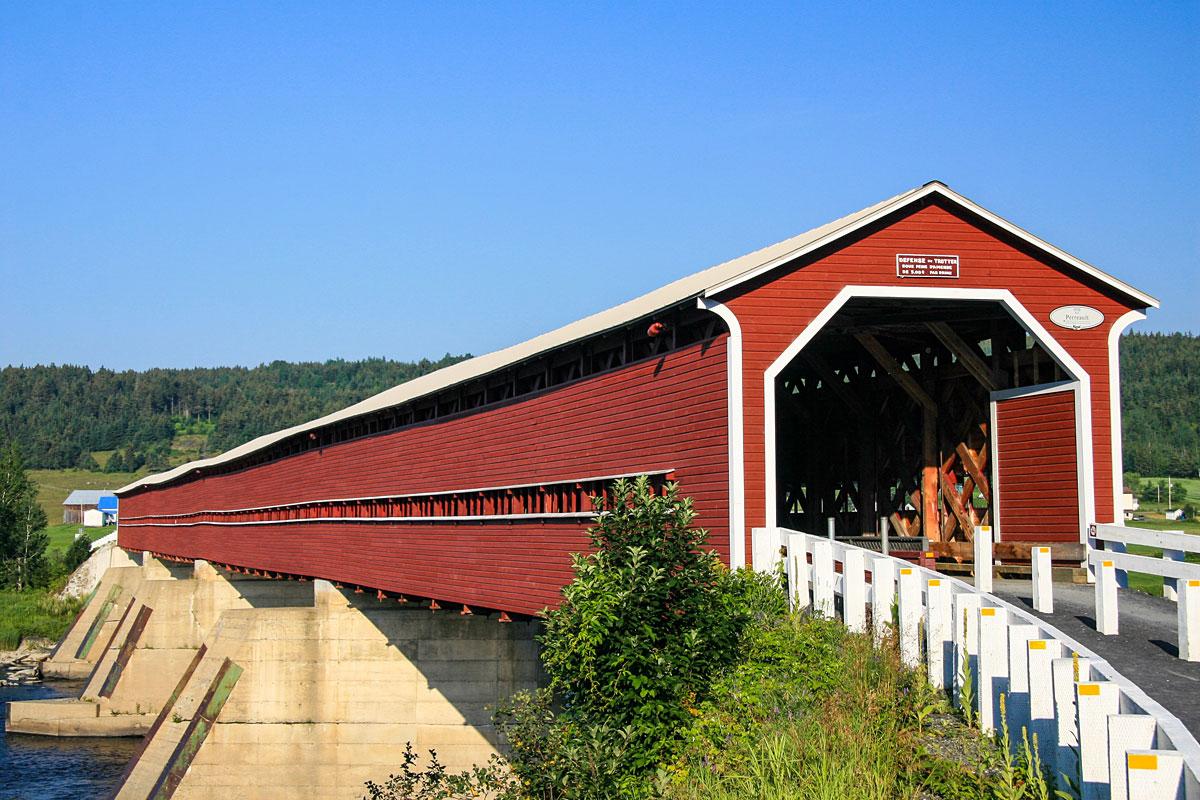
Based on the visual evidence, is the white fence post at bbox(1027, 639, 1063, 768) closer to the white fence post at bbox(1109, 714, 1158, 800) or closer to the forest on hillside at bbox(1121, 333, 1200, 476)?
the white fence post at bbox(1109, 714, 1158, 800)

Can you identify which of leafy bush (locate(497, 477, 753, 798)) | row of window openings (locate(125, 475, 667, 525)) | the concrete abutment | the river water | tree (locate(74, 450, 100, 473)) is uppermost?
tree (locate(74, 450, 100, 473))

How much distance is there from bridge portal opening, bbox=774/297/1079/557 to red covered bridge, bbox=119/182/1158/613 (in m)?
0.05

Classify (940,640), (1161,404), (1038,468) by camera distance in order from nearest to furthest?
(940,640) → (1038,468) → (1161,404)

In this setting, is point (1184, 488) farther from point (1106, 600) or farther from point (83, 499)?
point (1106, 600)

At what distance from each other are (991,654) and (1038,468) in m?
9.91

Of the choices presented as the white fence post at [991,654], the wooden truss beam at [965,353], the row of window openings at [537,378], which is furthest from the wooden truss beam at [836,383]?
the white fence post at [991,654]

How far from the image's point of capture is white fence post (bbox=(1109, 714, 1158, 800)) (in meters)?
6.33

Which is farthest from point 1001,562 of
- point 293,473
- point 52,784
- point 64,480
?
point 64,480

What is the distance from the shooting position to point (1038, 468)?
18.0m

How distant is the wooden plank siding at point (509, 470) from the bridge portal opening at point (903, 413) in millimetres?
3003

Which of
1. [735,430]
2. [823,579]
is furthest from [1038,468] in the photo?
[823,579]

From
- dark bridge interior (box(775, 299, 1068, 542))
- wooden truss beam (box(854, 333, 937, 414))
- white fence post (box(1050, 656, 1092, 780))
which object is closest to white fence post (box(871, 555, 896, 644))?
white fence post (box(1050, 656, 1092, 780))

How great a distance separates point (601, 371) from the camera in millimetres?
18594

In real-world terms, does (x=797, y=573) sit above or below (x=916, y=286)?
below
